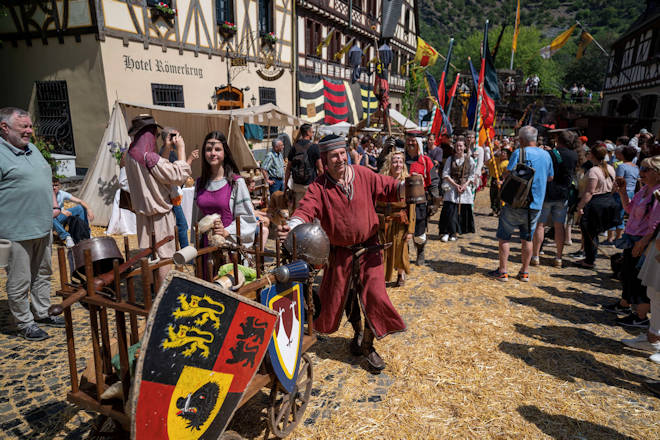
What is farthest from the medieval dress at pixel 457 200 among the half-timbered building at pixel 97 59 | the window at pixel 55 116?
the window at pixel 55 116

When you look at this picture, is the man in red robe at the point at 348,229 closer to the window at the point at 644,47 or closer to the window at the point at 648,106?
the window at the point at 648,106

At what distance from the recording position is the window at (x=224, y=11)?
13359 mm

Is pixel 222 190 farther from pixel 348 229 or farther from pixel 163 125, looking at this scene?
pixel 163 125

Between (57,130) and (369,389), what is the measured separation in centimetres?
1164

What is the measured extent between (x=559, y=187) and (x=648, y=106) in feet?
76.1

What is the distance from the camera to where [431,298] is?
507cm

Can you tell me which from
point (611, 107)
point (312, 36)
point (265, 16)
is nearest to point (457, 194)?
point (265, 16)

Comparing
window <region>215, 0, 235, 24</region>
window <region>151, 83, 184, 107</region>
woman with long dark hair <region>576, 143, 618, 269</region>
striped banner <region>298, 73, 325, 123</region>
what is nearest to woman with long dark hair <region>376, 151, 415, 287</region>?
woman with long dark hair <region>576, 143, 618, 269</region>

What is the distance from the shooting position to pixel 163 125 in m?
9.68

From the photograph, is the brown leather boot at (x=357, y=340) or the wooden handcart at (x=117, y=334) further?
the brown leather boot at (x=357, y=340)

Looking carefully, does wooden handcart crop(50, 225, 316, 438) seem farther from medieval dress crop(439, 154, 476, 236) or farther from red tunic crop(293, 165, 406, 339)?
medieval dress crop(439, 154, 476, 236)

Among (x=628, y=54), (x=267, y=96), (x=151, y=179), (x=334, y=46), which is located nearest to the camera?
(x=151, y=179)

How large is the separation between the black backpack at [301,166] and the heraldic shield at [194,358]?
4.65 m

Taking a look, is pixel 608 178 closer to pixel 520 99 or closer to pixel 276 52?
pixel 276 52
